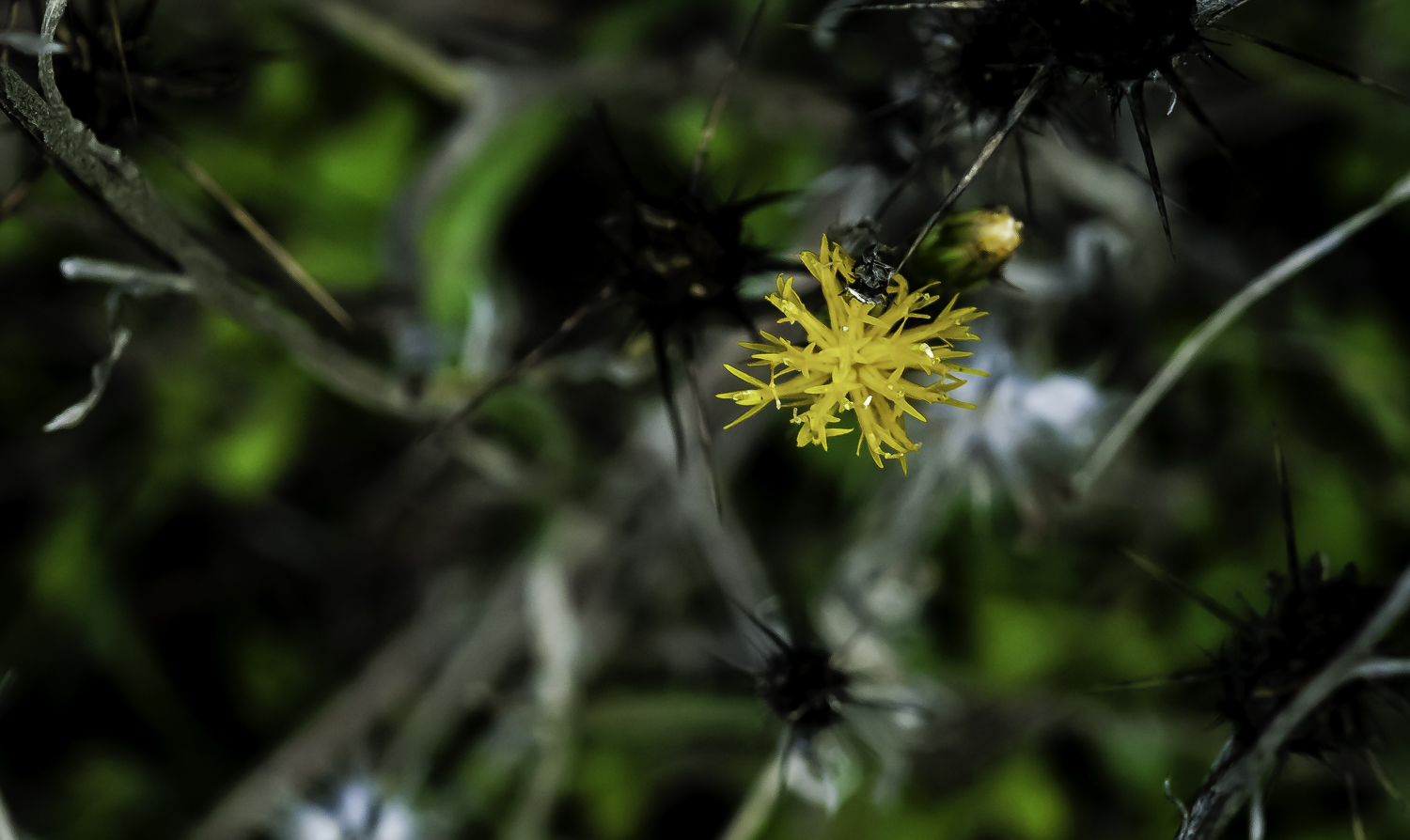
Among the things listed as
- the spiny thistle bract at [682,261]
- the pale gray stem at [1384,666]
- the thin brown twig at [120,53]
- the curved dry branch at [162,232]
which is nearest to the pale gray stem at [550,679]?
the curved dry branch at [162,232]

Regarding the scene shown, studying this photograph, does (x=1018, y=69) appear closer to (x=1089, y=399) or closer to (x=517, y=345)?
(x=1089, y=399)

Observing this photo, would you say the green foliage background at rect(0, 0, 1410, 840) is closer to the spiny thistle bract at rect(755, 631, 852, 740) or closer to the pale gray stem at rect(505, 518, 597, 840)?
the pale gray stem at rect(505, 518, 597, 840)

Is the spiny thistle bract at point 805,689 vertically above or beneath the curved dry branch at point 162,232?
beneath

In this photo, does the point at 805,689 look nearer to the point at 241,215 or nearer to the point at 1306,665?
the point at 1306,665

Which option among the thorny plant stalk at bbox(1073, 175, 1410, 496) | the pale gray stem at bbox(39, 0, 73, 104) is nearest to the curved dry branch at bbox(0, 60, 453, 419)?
the pale gray stem at bbox(39, 0, 73, 104)

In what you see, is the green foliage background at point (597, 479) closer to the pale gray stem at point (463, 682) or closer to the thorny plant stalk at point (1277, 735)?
the pale gray stem at point (463, 682)

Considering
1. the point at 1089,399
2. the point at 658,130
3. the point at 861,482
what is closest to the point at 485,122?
the point at 658,130
